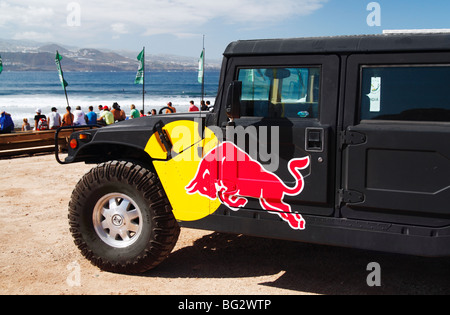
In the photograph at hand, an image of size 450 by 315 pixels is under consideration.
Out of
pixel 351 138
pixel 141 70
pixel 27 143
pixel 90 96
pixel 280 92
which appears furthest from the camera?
pixel 90 96

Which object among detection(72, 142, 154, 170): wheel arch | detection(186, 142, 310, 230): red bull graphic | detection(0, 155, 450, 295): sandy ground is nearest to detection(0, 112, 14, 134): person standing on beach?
detection(0, 155, 450, 295): sandy ground

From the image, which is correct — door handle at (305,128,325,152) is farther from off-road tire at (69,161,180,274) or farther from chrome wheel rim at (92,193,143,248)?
chrome wheel rim at (92,193,143,248)

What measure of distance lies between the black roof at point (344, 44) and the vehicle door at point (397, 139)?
6cm

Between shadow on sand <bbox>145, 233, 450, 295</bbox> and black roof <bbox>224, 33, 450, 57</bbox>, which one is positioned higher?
black roof <bbox>224, 33, 450, 57</bbox>

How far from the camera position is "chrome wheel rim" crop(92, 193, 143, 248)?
4.75 metres

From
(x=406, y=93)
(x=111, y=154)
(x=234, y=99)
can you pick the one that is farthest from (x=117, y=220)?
(x=406, y=93)

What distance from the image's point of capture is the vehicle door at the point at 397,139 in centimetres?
369

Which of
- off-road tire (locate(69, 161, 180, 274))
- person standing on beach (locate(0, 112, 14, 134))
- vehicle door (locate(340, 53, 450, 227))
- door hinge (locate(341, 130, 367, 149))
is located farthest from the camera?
person standing on beach (locate(0, 112, 14, 134))

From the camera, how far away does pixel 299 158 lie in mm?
4055

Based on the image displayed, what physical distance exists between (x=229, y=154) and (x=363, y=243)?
133 cm

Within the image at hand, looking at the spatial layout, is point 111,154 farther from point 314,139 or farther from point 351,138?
point 351,138

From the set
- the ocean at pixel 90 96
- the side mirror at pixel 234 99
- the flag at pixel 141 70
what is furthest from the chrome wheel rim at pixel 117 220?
the ocean at pixel 90 96

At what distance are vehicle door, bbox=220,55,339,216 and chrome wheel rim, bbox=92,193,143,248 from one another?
115 cm

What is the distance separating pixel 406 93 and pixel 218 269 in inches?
97.8
